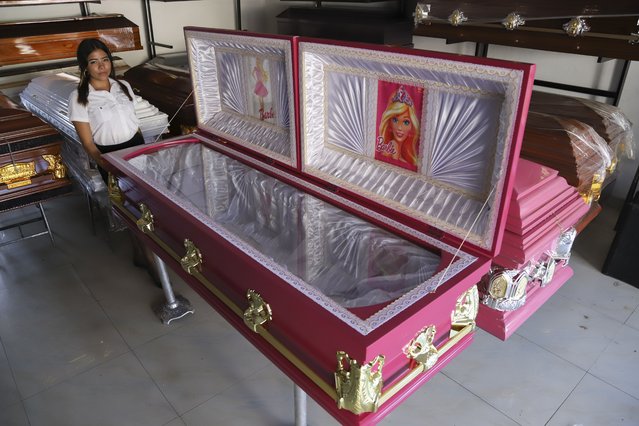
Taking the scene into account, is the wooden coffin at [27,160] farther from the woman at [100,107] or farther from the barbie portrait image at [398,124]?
the barbie portrait image at [398,124]

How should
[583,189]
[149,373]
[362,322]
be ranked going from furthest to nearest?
1. [583,189]
2. [149,373]
3. [362,322]

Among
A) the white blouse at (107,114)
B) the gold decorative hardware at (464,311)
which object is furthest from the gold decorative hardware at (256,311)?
the white blouse at (107,114)

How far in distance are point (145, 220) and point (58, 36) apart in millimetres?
1962

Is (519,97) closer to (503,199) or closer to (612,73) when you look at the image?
(503,199)

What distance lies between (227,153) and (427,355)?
44.8 inches

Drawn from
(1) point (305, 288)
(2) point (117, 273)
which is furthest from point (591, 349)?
(2) point (117, 273)

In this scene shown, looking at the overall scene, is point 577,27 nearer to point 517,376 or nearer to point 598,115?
point 598,115

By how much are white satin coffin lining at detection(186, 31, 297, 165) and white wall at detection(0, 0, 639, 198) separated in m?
1.98

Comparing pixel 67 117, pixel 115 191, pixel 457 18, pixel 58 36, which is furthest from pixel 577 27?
pixel 58 36

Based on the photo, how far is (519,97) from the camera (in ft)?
2.96

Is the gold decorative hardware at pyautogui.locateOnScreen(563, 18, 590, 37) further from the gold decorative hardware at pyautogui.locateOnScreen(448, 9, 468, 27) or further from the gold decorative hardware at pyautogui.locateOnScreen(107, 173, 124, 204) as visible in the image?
the gold decorative hardware at pyautogui.locateOnScreen(107, 173, 124, 204)

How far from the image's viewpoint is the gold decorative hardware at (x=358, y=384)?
845mm

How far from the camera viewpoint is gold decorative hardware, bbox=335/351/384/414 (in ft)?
2.77

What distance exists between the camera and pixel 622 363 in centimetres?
174
